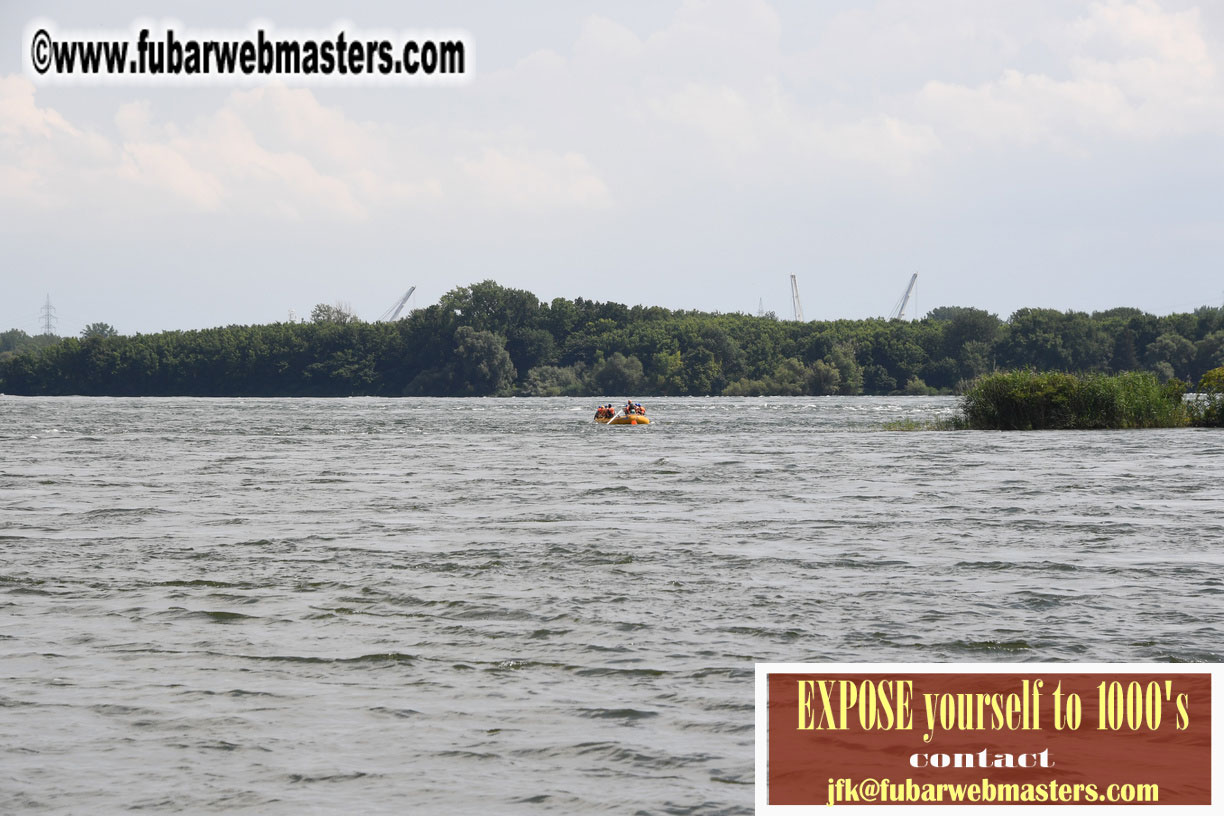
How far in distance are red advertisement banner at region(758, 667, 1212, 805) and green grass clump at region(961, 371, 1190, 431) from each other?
4652 cm

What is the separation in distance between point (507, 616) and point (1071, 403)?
150ft

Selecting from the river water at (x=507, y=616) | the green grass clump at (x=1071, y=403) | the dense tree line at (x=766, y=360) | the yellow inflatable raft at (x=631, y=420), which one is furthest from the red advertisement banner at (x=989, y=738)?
the dense tree line at (x=766, y=360)

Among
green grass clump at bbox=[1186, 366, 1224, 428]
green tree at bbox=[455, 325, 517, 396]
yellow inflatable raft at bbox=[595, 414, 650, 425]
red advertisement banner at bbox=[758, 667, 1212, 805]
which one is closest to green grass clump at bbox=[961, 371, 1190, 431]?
green grass clump at bbox=[1186, 366, 1224, 428]

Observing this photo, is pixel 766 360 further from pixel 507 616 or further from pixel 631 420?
pixel 507 616

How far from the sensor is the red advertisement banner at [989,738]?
868 centimetres

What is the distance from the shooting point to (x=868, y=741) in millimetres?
9914

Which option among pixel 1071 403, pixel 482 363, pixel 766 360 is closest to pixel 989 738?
pixel 1071 403

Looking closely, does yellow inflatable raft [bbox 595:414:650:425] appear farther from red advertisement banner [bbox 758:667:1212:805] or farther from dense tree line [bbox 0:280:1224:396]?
dense tree line [bbox 0:280:1224:396]

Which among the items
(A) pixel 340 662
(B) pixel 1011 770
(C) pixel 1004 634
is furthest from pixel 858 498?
(B) pixel 1011 770

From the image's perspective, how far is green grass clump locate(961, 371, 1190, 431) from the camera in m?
56.2

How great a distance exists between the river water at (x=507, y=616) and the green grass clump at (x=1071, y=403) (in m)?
22.9

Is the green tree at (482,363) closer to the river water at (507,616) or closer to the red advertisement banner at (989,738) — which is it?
the river water at (507,616)

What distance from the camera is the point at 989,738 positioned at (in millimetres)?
10031

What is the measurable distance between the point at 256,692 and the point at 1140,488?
23.7 meters
